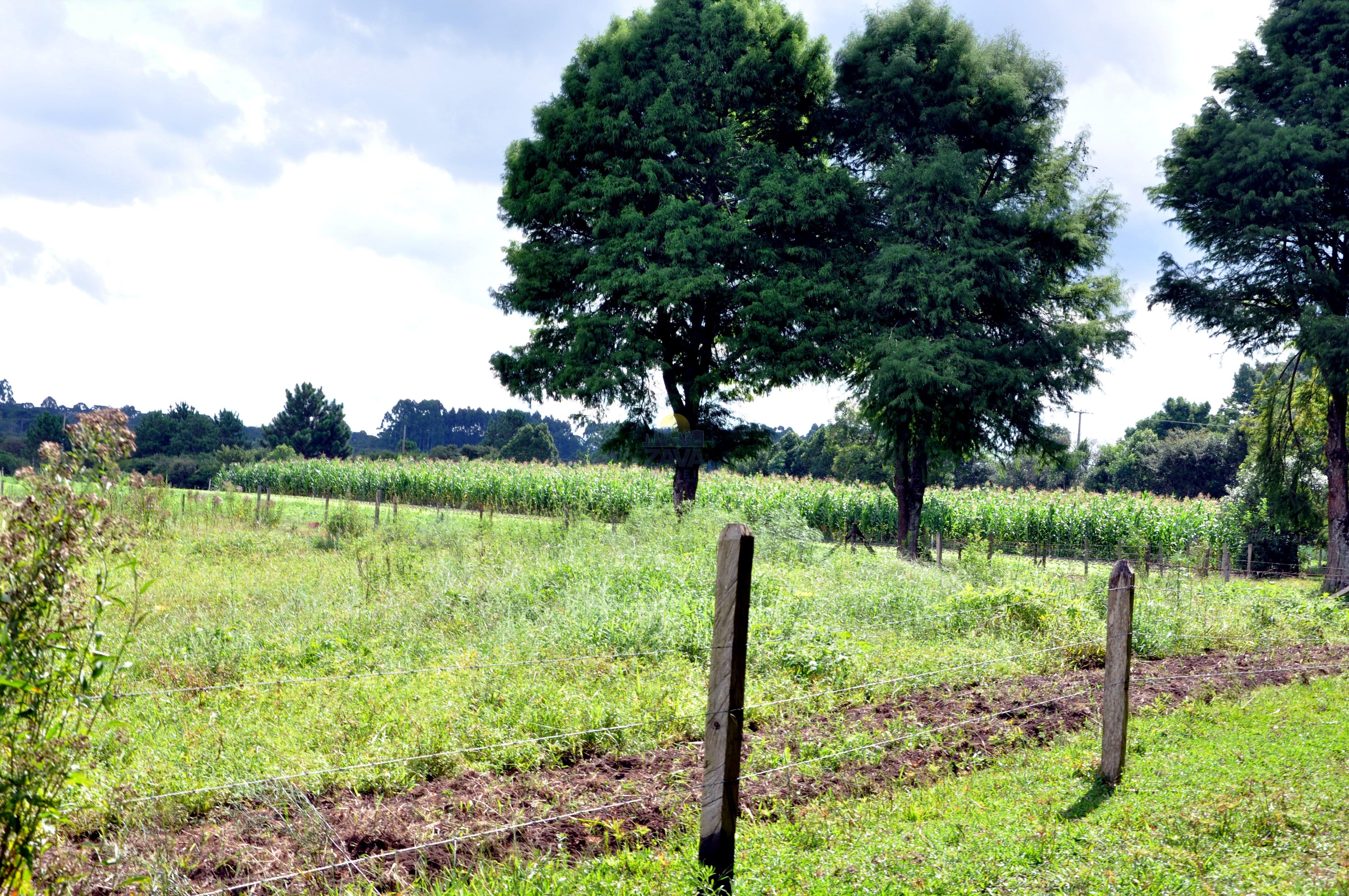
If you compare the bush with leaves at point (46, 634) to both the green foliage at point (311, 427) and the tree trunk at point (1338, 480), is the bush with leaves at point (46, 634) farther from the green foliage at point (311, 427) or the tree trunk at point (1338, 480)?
the green foliage at point (311, 427)

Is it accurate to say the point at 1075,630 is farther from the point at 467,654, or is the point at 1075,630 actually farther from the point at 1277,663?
the point at 467,654

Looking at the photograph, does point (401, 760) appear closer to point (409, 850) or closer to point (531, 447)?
point (409, 850)

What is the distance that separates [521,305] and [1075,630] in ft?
48.5

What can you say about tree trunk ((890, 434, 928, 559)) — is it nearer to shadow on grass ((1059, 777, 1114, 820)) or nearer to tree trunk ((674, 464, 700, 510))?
tree trunk ((674, 464, 700, 510))

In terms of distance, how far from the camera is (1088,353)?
2061 centimetres

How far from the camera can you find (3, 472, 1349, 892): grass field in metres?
4.62

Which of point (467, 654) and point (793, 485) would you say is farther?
point (793, 485)

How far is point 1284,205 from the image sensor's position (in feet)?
65.2

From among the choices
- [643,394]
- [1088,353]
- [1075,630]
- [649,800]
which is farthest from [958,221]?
[649,800]

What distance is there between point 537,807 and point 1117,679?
3876 mm

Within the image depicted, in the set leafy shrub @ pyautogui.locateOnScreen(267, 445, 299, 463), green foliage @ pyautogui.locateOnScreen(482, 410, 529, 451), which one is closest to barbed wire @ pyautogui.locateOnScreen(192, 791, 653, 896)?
leafy shrub @ pyautogui.locateOnScreen(267, 445, 299, 463)

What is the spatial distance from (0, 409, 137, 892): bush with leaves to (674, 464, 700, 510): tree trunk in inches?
692

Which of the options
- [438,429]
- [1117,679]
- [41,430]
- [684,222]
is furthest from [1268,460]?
[438,429]

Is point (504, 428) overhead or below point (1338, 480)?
overhead
